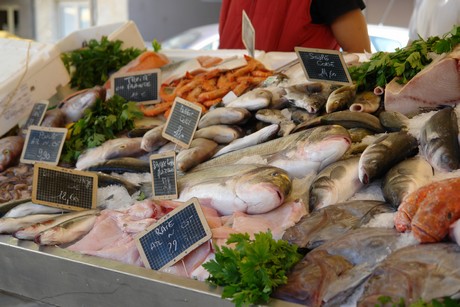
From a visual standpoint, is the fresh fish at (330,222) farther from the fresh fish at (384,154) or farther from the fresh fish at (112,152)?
the fresh fish at (112,152)

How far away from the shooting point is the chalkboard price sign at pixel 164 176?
275cm

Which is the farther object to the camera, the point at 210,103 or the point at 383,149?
the point at 210,103

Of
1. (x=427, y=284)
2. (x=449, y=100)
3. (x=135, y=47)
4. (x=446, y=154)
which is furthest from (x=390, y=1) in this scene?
(x=427, y=284)

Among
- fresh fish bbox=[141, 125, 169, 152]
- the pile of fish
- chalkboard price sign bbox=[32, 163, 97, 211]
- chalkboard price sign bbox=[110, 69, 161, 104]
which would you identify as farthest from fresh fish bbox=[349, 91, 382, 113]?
chalkboard price sign bbox=[110, 69, 161, 104]

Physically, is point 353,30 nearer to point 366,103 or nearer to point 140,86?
point 140,86

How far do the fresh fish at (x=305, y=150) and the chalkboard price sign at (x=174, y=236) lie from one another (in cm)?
50

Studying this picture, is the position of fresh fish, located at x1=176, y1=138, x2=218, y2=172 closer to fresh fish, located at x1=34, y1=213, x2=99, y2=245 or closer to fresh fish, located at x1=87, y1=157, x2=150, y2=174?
fresh fish, located at x1=87, y1=157, x2=150, y2=174

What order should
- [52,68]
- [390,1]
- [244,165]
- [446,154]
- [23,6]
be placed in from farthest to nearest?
[23,6]
[390,1]
[52,68]
[244,165]
[446,154]

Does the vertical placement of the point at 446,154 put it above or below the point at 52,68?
above

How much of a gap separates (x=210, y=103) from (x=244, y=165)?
102 cm

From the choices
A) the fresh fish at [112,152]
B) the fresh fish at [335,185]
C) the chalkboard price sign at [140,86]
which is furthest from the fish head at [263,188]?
the chalkboard price sign at [140,86]

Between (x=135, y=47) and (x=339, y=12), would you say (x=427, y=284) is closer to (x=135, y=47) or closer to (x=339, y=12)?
(x=339, y=12)

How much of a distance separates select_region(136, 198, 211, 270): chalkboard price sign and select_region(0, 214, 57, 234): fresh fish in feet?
1.90

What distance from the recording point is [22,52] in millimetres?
4191
